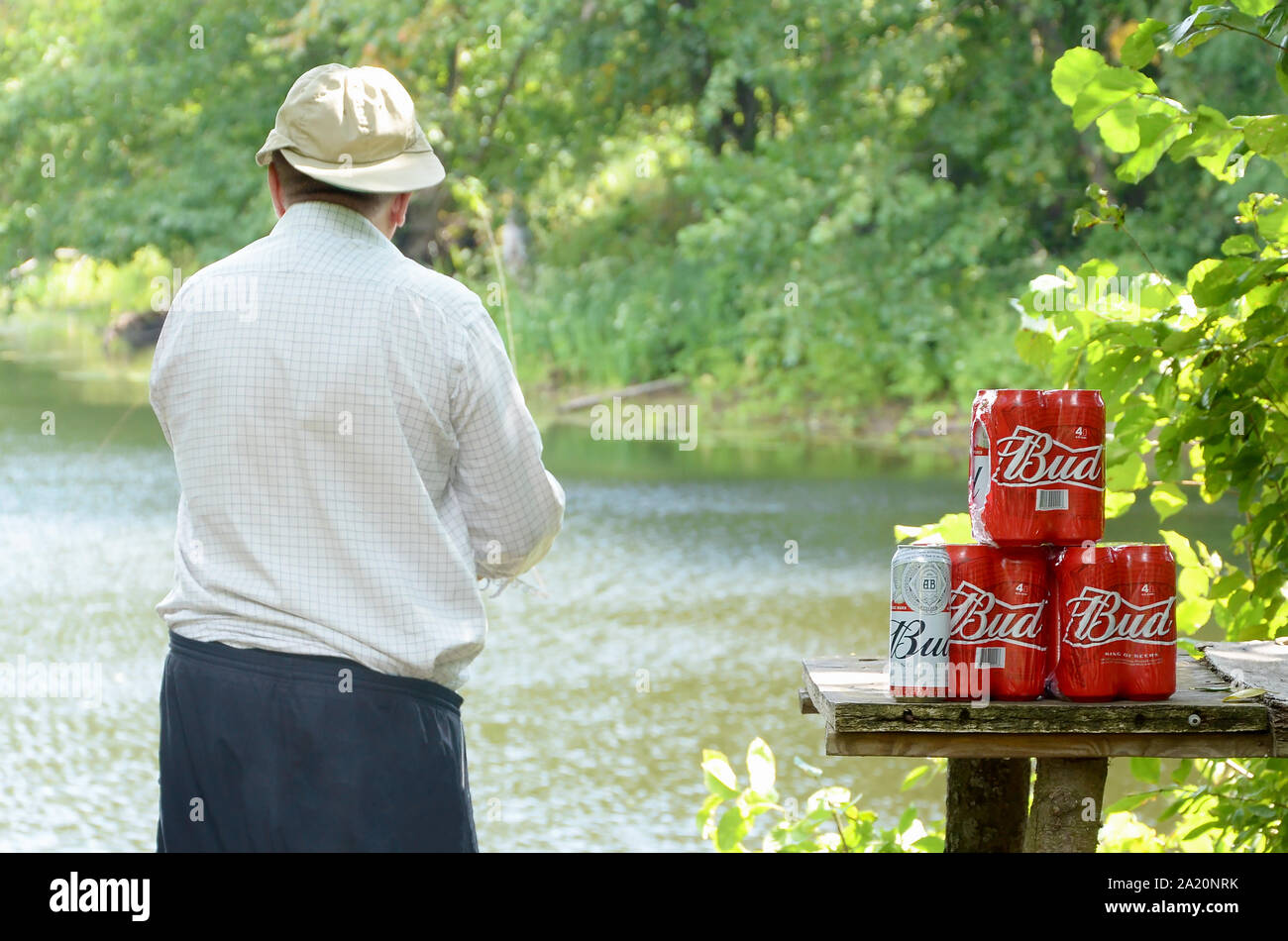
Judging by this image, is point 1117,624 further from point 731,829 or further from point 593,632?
point 593,632

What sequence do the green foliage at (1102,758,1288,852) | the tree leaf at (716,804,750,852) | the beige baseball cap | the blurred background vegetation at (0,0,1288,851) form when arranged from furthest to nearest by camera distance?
the blurred background vegetation at (0,0,1288,851), the tree leaf at (716,804,750,852), the green foliage at (1102,758,1288,852), the beige baseball cap

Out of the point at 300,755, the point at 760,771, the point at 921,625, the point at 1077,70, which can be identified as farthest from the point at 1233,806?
the point at 300,755

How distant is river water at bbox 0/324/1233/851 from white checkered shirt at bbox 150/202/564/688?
2.04 m

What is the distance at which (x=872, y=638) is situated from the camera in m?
6.73

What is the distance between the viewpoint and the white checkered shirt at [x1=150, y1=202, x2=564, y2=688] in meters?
1.76

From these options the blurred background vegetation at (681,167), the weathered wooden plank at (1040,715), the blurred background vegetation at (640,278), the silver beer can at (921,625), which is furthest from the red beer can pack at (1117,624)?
the blurred background vegetation at (681,167)

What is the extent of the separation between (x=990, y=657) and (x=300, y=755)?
77 centimetres

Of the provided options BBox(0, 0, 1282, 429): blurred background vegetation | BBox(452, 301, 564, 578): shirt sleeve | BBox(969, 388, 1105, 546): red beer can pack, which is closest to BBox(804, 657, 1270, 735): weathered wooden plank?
BBox(969, 388, 1105, 546): red beer can pack

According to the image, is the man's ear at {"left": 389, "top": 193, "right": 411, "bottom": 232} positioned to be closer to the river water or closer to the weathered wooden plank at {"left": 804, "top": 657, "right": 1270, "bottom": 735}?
the weathered wooden plank at {"left": 804, "top": 657, "right": 1270, "bottom": 735}

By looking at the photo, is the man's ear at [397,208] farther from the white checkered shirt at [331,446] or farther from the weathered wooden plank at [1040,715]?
the weathered wooden plank at [1040,715]

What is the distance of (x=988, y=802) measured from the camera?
92.6 inches

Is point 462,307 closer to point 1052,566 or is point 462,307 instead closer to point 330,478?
point 330,478

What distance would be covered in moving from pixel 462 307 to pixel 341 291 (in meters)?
0.14

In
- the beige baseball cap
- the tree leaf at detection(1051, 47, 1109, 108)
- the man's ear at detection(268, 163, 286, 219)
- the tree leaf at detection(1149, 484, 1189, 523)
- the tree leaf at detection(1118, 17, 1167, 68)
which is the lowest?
the tree leaf at detection(1149, 484, 1189, 523)
